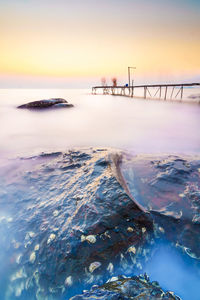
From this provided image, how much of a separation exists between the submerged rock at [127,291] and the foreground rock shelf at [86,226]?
2.7 inches

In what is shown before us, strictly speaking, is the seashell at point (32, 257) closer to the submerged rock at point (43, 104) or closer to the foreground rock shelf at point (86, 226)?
the foreground rock shelf at point (86, 226)

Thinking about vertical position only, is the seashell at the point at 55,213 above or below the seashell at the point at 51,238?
above

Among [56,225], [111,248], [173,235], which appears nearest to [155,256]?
[173,235]

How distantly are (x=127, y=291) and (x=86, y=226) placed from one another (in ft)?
2.61

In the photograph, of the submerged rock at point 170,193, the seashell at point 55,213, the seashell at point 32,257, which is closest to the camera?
the seashell at point 32,257

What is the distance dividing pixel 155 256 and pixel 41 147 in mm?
5282

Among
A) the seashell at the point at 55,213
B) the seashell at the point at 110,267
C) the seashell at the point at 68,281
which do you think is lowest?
the seashell at the point at 68,281

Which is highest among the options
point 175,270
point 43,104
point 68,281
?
point 43,104

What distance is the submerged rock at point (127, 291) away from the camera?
1.45 meters

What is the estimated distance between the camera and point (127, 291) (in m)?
1.49

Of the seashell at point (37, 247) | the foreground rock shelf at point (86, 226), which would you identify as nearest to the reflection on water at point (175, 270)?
the foreground rock shelf at point (86, 226)

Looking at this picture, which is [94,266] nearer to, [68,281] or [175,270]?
[68,281]

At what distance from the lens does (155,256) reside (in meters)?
1.95

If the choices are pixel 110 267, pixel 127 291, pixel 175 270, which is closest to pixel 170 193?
pixel 175 270
